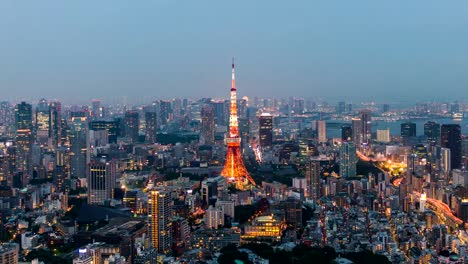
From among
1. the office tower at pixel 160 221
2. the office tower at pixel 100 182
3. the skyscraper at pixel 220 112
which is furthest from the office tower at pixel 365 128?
the office tower at pixel 160 221

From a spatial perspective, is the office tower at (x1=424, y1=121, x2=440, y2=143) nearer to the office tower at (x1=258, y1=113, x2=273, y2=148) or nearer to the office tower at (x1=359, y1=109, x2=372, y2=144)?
the office tower at (x1=359, y1=109, x2=372, y2=144)

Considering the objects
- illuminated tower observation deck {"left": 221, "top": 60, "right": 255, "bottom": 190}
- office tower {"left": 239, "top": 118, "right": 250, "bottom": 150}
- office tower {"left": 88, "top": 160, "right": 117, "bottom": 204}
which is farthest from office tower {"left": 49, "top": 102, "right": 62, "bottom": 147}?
illuminated tower observation deck {"left": 221, "top": 60, "right": 255, "bottom": 190}

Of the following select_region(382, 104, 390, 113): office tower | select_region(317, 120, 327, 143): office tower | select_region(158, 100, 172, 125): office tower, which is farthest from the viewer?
select_region(382, 104, 390, 113): office tower

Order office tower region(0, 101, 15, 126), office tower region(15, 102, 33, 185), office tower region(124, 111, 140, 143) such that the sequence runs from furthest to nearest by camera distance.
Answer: office tower region(124, 111, 140, 143), office tower region(0, 101, 15, 126), office tower region(15, 102, 33, 185)

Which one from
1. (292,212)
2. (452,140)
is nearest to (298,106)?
(452,140)

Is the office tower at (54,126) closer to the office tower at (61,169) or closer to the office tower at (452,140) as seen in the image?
the office tower at (61,169)

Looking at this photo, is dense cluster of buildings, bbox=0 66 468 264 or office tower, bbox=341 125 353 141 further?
office tower, bbox=341 125 353 141
